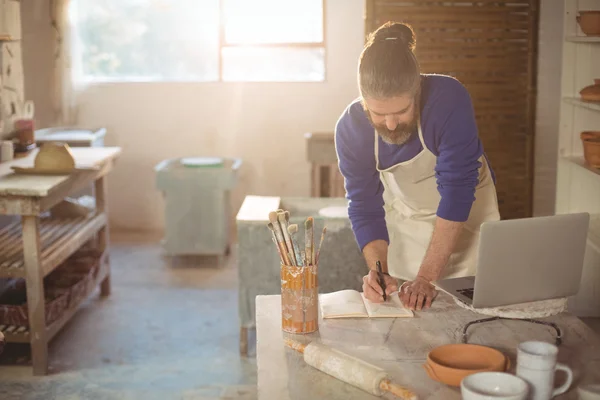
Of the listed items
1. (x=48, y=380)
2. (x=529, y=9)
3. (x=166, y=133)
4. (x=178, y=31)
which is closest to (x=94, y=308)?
(x=48, y=380)

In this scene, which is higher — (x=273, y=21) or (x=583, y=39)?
(x=273, y=21)

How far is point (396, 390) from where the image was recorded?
5.14ft

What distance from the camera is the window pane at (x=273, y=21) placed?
5902 mm

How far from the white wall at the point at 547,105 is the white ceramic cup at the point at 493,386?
13.5 feet

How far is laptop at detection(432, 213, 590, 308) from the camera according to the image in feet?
5.93

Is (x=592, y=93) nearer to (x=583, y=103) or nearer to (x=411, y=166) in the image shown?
(x=583, y=103)

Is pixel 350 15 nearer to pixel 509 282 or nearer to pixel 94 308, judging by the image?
pixel 94 308

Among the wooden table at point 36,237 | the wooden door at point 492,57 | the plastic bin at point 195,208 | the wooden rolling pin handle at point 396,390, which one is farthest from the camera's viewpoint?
the plastic bin at point 195,208

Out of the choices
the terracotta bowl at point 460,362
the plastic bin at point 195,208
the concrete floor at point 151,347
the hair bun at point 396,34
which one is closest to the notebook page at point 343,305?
the terracotta bowl at point 460,362

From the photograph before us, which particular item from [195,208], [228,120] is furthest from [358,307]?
[228,120]

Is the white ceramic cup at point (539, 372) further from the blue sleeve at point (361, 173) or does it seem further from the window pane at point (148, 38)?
the window pane at point (148, 38)

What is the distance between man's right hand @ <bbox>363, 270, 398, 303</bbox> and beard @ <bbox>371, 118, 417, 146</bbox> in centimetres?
40

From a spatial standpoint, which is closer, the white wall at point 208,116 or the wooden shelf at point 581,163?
the wooden shelf at point 581,163

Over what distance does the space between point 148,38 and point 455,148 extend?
4.27 meters
